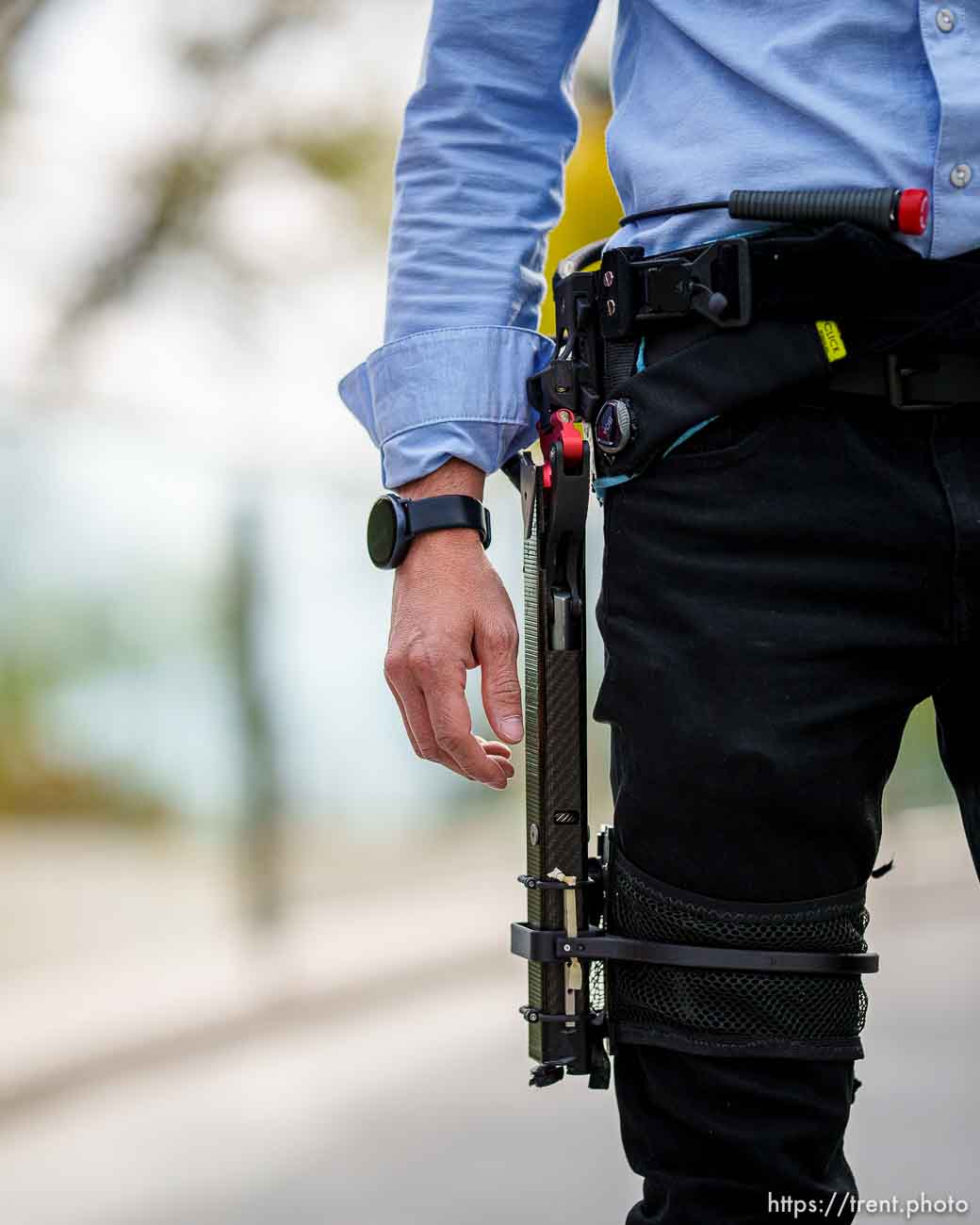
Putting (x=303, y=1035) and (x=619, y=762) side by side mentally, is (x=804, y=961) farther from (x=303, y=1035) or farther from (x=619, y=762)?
(x=303, y=1035)

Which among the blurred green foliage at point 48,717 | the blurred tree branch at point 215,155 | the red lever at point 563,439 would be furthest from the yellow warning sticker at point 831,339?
the blurred tree branch at point 215,155

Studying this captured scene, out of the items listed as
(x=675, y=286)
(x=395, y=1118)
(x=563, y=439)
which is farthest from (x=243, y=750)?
(x=675, y=286)

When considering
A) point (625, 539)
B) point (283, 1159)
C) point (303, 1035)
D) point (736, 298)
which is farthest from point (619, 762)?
point (303, 1035)

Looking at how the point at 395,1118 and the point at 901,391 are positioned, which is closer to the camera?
the point at 901,391

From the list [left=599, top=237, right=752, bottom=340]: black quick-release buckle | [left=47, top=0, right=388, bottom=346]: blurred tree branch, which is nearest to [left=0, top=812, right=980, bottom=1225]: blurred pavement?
[left=599, top=237, right=752, bottom=340]: black quick-release buckle

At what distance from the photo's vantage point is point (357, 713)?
645 centimetres

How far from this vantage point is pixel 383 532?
154 cm

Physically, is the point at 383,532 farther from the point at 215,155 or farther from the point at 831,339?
the point at 215,155

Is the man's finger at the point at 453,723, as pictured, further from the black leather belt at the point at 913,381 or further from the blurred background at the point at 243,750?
the blurred background at the point at 243,750

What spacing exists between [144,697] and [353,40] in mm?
4433

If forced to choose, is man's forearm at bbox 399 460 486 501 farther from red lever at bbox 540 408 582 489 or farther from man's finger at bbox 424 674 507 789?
man's finger at bbox 424 674 507 789

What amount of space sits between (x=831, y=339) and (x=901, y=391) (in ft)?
0.22

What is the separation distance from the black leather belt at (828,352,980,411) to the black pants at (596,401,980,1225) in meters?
0.02

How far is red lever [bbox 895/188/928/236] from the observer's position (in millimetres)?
1297
